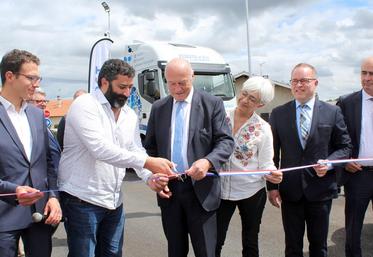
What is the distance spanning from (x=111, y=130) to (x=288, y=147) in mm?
1668

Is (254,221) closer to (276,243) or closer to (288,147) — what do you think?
(288,147)

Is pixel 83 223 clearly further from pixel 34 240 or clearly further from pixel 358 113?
pixel 358 113

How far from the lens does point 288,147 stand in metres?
3.71

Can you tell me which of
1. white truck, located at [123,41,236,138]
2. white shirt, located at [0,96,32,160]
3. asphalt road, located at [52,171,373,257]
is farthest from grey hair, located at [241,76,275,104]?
white truck, located at [123,41,236,138]

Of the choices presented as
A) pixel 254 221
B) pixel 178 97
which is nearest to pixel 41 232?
pixel 178 97

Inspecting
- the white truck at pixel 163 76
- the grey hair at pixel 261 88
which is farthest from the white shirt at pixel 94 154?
the white truck at pixel 163 76

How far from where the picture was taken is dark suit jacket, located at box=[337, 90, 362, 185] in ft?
12.8

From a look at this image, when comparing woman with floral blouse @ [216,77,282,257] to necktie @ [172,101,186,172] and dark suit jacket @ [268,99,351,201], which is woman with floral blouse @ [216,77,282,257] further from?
necktie @ [172,101,186,172]

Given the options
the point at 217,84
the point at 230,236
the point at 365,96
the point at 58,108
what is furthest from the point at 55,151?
the point at 58,108

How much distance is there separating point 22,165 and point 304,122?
2.41 meters

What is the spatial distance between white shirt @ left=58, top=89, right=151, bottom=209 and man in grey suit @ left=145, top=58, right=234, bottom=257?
339 millimetres

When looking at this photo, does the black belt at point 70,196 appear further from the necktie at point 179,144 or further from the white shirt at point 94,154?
the necktie at point 179,144

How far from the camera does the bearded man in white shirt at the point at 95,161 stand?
280cm

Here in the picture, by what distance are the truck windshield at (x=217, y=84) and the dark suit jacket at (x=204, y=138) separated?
26.3 feet
